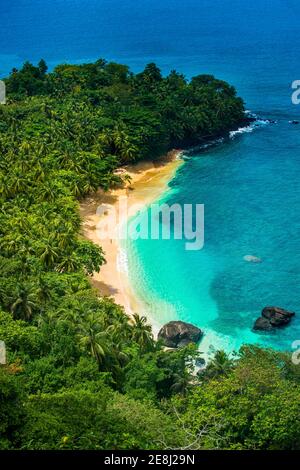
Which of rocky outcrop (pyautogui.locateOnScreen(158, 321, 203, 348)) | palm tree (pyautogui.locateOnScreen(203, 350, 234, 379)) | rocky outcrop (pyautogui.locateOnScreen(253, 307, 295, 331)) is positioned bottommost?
palm tree (pyautogui.locateOnScreen(203, 350, 234, 379))

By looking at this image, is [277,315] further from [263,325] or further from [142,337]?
[142,337]

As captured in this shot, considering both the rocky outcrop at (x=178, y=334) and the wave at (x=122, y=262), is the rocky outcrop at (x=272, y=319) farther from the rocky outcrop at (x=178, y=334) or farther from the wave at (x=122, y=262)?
the wave at (x=122, y=262)

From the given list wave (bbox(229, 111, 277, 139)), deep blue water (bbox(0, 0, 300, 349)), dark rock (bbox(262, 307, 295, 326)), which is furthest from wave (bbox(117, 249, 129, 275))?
wave (bbox(229, 111, 277, 139))

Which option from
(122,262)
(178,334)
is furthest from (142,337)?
(122,262)

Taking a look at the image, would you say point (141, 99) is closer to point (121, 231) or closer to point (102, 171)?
point (102, 171)

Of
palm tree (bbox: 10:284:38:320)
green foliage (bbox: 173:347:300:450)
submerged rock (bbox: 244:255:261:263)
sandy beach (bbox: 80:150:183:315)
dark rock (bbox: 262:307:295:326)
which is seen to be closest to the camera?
green foliage (bbox: 173:347:300:450)

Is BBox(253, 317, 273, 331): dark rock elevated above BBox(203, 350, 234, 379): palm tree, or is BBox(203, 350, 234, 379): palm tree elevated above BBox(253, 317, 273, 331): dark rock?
BBox(253, 317, 273, 331): dark rock

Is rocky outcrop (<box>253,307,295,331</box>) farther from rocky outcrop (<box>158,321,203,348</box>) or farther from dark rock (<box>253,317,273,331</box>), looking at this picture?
rocky outcrop (<box>158,321,203,348</box>)

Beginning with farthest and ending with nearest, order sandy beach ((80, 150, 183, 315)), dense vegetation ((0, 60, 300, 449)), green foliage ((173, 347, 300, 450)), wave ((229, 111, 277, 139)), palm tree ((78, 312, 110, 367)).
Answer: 1. wave ((229, 111, 277, 139))
2. sandy beach ((80, 150, 183, 315))
3. palm tree ((78, 312, 110, 367))
4. green foliage ((173, 347, 300, 450))
5. dense vegetation ((0, 60, 300, 449))

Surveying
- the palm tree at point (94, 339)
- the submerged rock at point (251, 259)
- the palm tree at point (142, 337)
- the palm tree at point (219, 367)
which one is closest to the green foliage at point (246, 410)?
the palm tree at point (219, 367)
